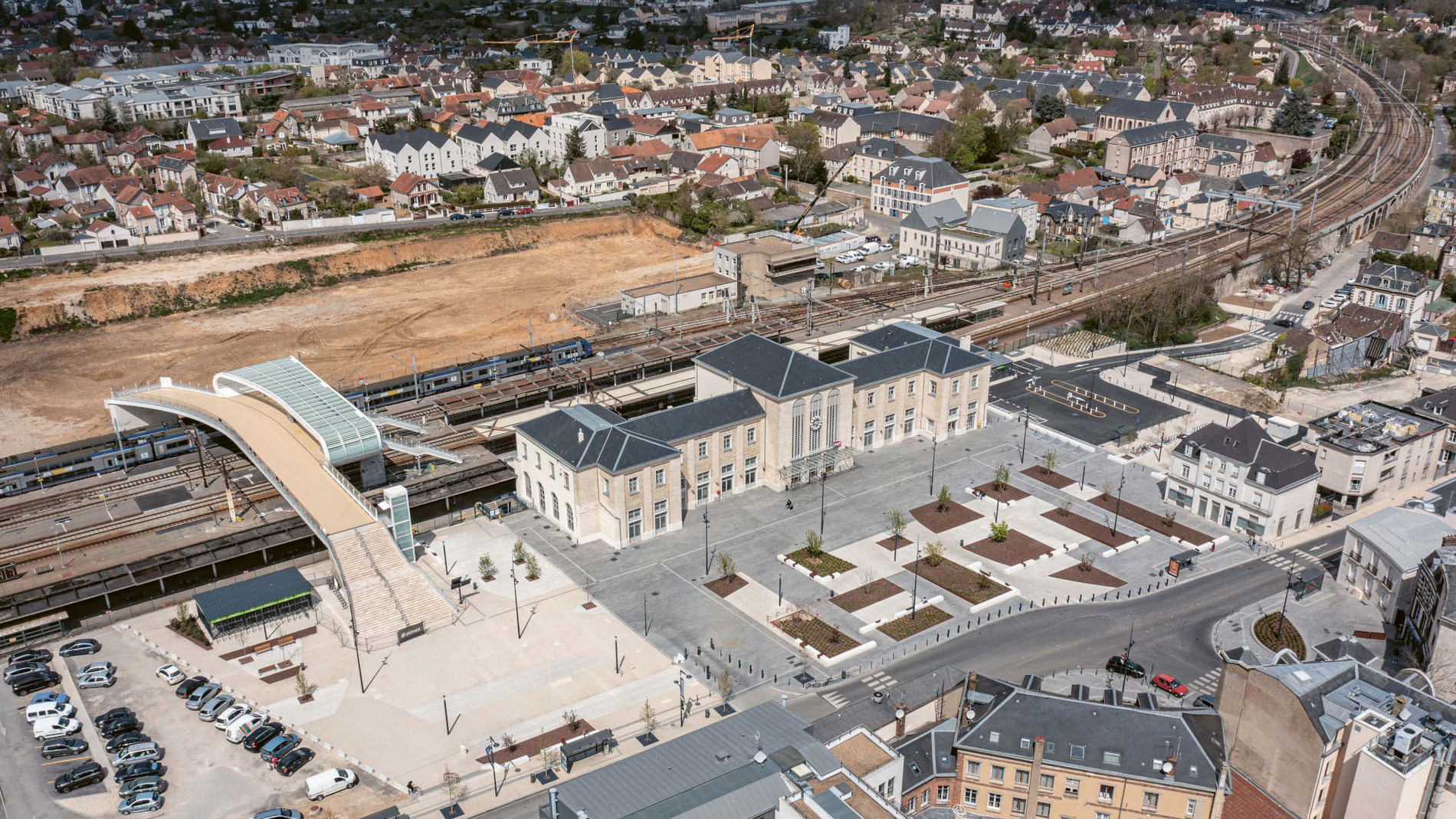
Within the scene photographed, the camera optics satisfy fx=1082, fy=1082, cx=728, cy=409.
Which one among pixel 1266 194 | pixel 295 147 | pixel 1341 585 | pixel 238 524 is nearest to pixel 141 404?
pixel 238 524

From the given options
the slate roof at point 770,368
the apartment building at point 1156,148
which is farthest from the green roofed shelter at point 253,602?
the apartment building at point 1156,148

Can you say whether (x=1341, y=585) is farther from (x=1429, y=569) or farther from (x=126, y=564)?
(x=126, y=564)

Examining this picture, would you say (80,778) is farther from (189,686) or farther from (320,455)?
(320,455)

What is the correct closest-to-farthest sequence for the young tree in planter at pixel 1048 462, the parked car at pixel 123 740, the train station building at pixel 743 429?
1. the parked car at pixel 123 740
2. the train station building at pixel 743 429
3. the young tree in planter at pixel 1048 462

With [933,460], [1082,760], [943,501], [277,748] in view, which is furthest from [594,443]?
[1082,760]

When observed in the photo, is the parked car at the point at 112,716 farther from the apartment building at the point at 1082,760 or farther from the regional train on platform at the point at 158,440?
the apartment building at the point at 1082,760
